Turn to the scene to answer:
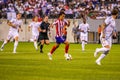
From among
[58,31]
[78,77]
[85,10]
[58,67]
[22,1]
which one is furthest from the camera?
[22,1]

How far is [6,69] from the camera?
838 inches

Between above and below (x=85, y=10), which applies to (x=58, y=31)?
above

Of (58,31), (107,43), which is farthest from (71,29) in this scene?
(107,43)

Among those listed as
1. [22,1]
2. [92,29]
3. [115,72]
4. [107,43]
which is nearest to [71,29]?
[92,29]

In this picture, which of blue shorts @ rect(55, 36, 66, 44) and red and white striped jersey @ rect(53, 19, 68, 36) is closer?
blue shorts @ rect(55, 36, 66, 44)

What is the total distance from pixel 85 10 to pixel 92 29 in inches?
111

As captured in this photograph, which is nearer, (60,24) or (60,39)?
(60,39)

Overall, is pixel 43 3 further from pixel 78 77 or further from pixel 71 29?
pixel 78 77

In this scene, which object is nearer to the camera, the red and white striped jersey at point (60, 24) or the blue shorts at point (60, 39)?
the blue shorts at point (60, 39)

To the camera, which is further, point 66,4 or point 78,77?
point 66,4

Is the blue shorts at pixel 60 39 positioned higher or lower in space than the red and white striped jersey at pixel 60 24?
lower

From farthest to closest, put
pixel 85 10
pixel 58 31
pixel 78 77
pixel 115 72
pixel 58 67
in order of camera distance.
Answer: pixel 85 10 < pixel 58 31 < pixel 58 67 < pixel 115 72 < pixel 78 77

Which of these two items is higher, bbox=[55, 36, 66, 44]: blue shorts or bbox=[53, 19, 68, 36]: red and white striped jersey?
bbox=[53, 19, 68, 36]: red and white striped jersey

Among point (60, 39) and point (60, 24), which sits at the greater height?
point (60, 24)
